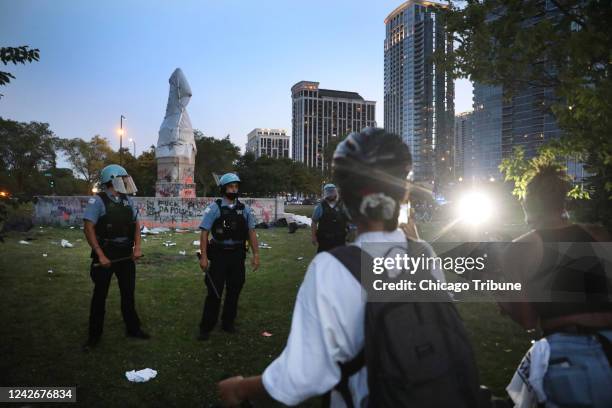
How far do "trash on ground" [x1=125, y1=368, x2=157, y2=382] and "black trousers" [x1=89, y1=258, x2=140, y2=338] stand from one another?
42.5 inches

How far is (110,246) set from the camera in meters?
5.09

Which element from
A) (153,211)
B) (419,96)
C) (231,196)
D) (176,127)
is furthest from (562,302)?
(419,96)

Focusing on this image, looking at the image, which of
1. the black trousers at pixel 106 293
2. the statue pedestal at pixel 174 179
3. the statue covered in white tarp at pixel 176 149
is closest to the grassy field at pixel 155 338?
the black trousers at pixel 106 293

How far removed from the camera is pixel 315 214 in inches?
298

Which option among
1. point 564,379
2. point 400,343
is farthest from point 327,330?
point 564,379

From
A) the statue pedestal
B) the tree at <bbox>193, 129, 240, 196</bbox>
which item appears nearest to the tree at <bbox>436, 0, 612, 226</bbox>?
the statue pedestal

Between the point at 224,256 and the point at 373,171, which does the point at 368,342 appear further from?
the point at 224,256

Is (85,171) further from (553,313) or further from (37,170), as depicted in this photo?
(553,313)

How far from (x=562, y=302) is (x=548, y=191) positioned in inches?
28.1

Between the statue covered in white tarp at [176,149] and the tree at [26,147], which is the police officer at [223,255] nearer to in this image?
the statue covered in white tarp at [176,149]

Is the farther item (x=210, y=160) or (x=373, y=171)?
(x=210, y=160)

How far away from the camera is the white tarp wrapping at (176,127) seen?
2380cm

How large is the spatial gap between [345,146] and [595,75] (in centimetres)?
483

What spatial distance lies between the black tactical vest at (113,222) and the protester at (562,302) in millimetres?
4744
